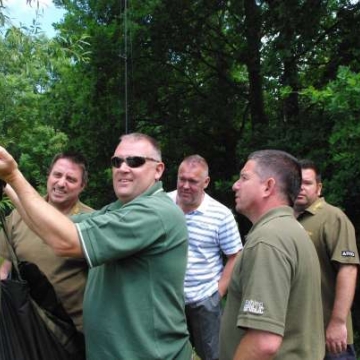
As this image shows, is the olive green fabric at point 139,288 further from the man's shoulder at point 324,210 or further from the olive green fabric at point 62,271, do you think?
the man's shoulder at point 324,210

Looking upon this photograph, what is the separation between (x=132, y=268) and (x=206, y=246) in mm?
1961

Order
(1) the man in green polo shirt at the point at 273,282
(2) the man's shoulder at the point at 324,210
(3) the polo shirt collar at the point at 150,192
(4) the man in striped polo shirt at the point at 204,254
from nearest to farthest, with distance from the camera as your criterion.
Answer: (1) the man in green polo shirt at the point at 273,282, (3) the polo shirt collar at the point at 150,192, (2) the man's shoulder at the point at 324,210, (4) the man in striped polo shirt at the point at 204,254

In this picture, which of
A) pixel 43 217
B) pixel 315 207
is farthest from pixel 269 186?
pixel 315 207

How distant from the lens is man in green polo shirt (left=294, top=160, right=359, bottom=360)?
3.38 meters

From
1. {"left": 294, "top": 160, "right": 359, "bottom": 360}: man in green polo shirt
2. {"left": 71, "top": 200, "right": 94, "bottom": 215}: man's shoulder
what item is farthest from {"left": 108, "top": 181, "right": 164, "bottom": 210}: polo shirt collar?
{"left": 294, "top": 160, "right": 359, "bottom": 360}: man in green polo shirt

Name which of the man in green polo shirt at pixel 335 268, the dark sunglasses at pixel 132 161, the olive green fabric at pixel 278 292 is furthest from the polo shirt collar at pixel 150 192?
the man in green polo shirt at pixel 335 268

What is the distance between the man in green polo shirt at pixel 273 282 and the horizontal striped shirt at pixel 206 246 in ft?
5.70

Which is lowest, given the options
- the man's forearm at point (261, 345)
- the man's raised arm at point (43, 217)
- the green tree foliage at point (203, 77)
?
the man's forearm at point (261, 345)

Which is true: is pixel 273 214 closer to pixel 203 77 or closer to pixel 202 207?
pixel 202 207

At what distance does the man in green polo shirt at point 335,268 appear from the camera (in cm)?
338

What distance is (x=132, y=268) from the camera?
226 centimetres

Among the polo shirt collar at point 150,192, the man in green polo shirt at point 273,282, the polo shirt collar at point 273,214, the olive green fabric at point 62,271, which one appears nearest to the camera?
the man in green polo shirt at point 273,282

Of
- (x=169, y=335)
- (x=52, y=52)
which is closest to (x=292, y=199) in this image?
(x=169, y=335)

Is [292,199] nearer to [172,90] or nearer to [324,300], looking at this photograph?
[324,300]
